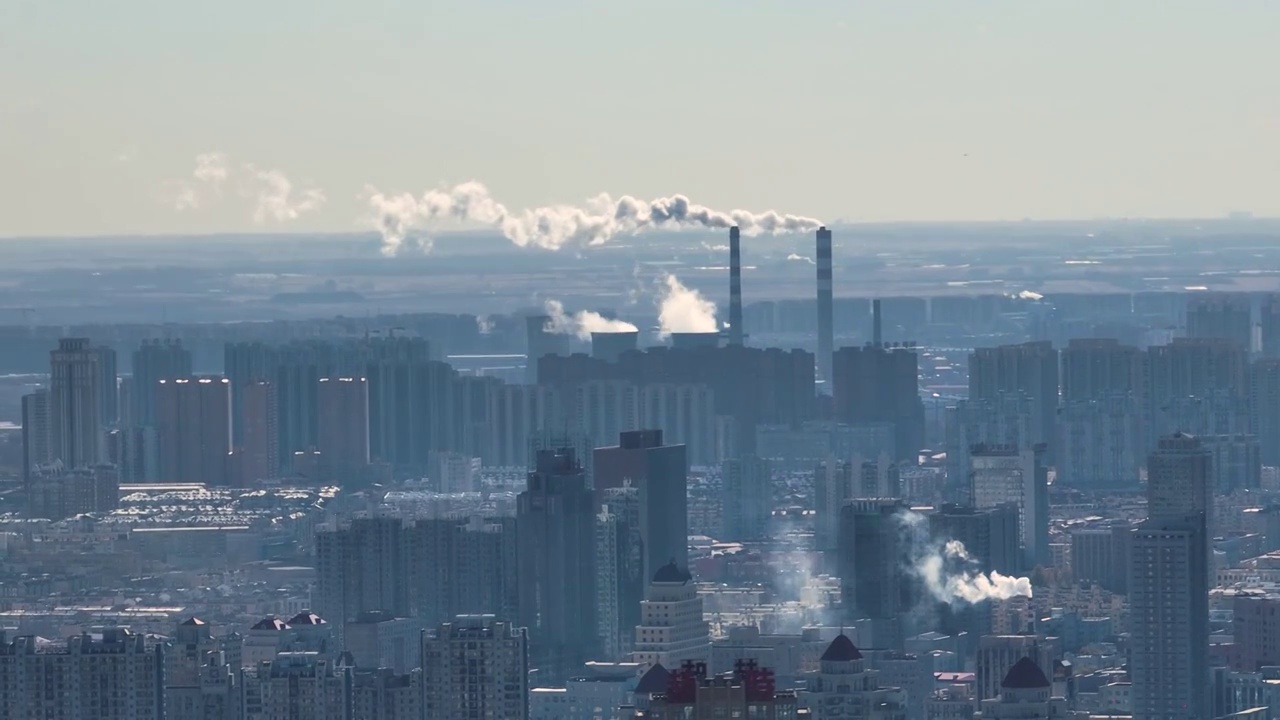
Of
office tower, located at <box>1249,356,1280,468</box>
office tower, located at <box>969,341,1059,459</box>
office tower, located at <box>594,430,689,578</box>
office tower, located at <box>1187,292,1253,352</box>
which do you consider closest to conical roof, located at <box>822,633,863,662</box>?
office tower, located at <box>594,430,689,578</box>

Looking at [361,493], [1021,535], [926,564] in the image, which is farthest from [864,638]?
[361,493]

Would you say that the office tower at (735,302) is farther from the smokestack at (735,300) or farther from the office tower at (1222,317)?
the office tower at (1222,317)

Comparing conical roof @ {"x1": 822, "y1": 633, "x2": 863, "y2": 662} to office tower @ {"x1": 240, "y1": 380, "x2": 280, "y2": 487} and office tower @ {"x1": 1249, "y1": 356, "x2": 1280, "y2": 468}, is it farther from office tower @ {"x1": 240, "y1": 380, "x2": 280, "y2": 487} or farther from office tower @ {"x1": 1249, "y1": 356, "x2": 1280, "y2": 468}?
office tower @ {"x1": 1249, "y1": 356, "x2": 1280, "y2": 468}

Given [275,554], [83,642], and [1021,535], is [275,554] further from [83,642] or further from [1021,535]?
[83,642]

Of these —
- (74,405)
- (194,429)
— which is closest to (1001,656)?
(74,405)

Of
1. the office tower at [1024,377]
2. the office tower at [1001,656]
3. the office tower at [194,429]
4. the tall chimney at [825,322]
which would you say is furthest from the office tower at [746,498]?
the office tower at [1001,656]

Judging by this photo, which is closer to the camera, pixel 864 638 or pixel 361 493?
pixel 864 638
